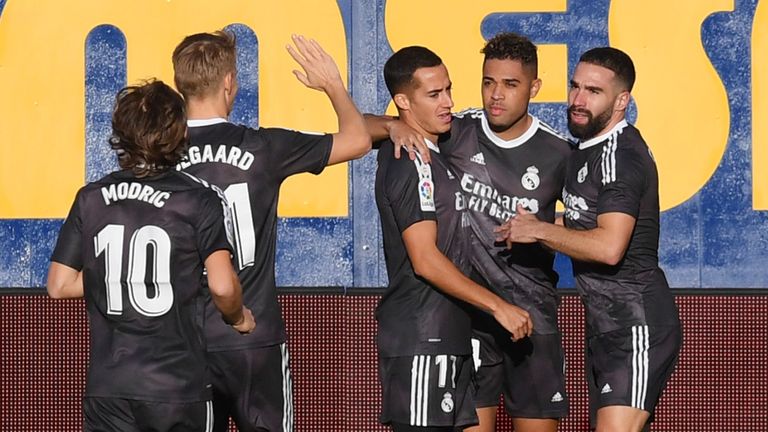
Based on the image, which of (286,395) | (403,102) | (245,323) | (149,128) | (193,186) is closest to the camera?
(149,128)

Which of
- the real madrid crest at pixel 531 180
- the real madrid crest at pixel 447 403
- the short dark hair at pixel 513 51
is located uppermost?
the short dark hair at pixel 513 51

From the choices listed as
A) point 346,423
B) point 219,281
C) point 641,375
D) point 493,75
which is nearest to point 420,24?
Result: point 493,75

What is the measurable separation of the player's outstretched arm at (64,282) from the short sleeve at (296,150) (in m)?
1.24

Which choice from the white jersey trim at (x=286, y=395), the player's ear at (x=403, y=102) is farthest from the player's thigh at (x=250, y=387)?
the player's ear at (x=403, y=102)

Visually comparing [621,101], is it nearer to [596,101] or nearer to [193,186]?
[596,101]

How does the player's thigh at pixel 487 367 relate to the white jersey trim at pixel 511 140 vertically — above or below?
below

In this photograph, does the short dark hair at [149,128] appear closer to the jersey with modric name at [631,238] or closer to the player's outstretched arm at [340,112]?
the player's outstretched arm at [340,112]

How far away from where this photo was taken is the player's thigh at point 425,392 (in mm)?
6504

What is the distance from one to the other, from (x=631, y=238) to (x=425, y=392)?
50.6 inches

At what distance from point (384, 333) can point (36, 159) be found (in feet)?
11.6

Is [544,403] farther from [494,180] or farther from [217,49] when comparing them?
[217,49]

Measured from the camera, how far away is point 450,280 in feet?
21.0

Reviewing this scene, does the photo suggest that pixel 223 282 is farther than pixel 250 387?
No

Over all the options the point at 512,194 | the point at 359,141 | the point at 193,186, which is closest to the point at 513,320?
the point at 512,194
